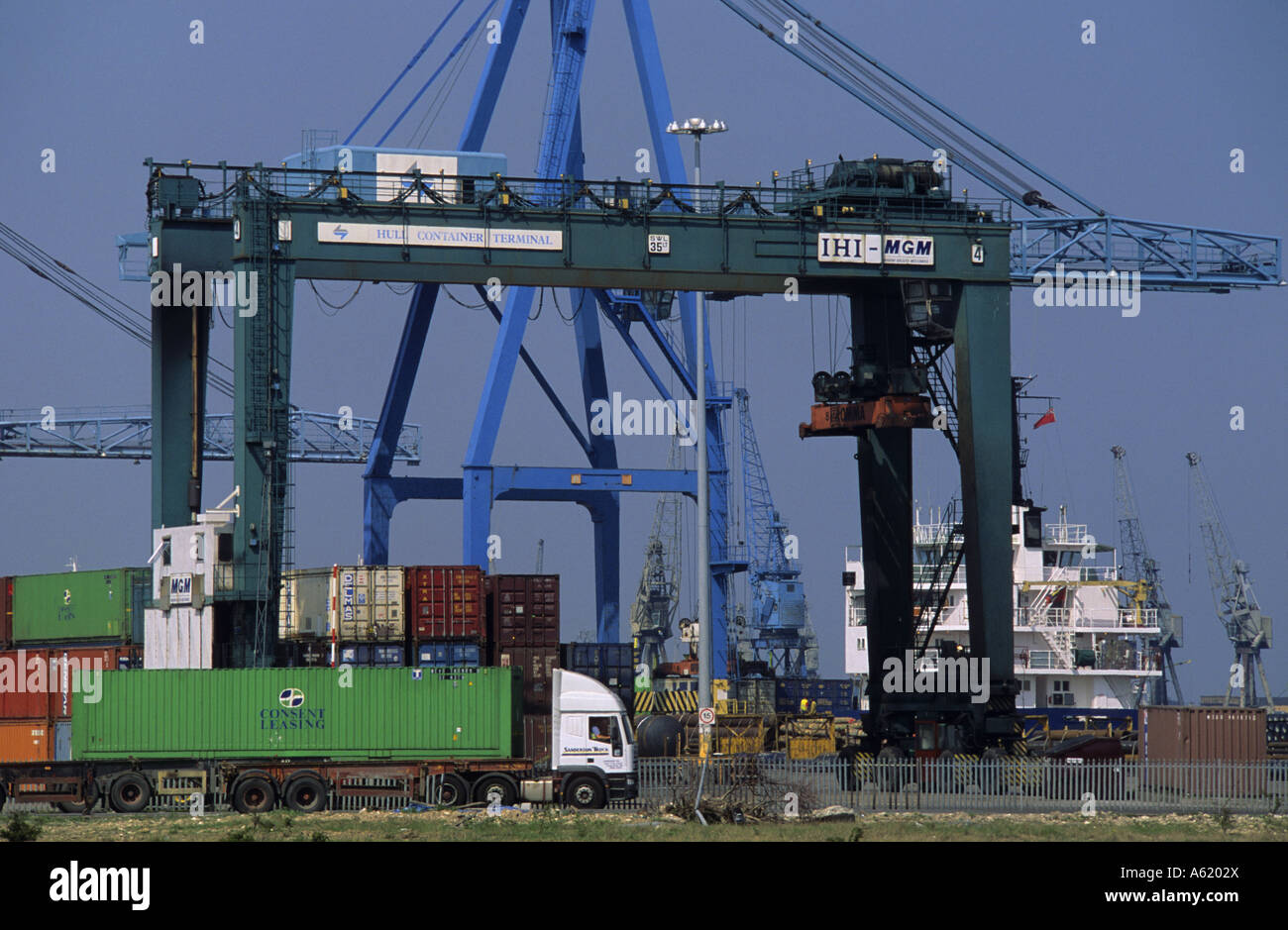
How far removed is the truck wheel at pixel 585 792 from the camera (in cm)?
4088

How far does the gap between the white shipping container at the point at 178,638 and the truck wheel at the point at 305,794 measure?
7.92m

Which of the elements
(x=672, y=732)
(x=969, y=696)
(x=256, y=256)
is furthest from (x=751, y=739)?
(x=256, y=256)

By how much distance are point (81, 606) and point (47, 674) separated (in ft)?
22.5

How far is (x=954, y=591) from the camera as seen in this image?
74.7m

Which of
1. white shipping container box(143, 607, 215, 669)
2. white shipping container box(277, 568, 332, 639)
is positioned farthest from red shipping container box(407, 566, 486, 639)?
white shipping container box(143, 607, 215, 669)

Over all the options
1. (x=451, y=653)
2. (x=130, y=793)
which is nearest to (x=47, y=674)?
(x=130, y=793)

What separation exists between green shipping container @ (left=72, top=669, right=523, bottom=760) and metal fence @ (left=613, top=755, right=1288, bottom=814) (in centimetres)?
441

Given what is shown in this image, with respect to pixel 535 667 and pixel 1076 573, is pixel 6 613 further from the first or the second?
pixel 1076 573

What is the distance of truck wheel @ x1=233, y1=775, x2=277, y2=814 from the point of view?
40.6m

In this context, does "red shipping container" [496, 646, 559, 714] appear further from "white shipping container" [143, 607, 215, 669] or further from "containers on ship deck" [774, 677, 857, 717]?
"containers on ship deck" [774, 677, 857, 717]
